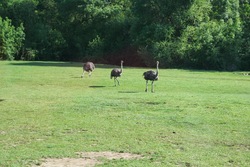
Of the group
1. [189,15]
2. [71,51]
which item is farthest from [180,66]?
[71,51]

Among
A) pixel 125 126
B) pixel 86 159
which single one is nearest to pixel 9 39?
pixel 125 126

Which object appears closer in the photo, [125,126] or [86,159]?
[86,159]

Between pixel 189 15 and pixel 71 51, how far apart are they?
19.6 metres

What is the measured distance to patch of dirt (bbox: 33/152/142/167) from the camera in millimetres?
8594

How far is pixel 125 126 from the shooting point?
1216 centimetres

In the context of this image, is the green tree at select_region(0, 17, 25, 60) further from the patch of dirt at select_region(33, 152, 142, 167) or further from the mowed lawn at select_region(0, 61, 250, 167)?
the patch of dirt at select_region(33, 152, 142, 167)

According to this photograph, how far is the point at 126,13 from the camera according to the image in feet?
172

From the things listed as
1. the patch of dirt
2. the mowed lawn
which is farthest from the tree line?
the patch of dirt

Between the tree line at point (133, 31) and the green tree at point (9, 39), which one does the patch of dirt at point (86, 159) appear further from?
the green tree at point (9, 39)

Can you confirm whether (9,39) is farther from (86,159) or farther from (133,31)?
(86,159)

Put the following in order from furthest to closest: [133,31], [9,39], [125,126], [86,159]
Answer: [9,39] < [133,31] < [125,126] < [86,159]

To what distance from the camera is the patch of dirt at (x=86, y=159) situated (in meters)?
8.59

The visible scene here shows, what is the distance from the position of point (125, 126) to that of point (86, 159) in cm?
332

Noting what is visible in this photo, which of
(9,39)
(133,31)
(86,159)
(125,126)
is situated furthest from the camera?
(9,39)
